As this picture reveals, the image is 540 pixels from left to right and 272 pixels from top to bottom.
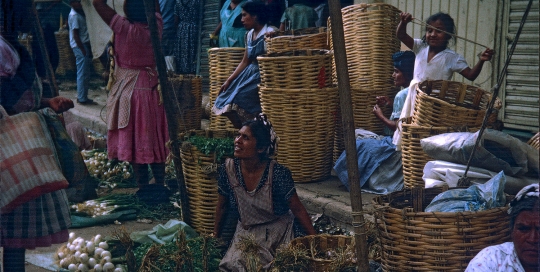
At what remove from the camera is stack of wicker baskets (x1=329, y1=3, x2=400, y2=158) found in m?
5.87

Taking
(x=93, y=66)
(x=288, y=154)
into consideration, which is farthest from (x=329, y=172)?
(x=93, y=66)

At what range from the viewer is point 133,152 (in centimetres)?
567

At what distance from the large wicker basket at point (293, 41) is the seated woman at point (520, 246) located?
363cm

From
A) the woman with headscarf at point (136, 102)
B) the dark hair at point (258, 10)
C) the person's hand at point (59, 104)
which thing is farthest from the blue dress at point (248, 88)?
the person's hand at point (59, 104)

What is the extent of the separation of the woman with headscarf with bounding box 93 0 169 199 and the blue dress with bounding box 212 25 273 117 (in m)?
0.86

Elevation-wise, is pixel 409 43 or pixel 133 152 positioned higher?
pixel 409 43

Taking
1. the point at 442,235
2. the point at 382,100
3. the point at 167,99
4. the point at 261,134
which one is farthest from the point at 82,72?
the point at 442,235

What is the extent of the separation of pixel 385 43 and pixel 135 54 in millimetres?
2256

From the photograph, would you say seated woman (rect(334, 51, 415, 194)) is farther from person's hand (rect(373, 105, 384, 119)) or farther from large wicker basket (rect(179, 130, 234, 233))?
large wicker basket (rect(179, 130, 234, 233))

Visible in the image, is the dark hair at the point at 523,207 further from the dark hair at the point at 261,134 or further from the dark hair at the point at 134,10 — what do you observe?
the dark hair at the point at 134,10

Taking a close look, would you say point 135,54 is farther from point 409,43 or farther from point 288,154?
point 409,43

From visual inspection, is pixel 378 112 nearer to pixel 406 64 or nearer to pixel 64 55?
pixel 406 64

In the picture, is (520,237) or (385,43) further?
(385,43)

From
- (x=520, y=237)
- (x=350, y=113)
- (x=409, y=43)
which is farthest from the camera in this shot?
(x=409, y=43)
